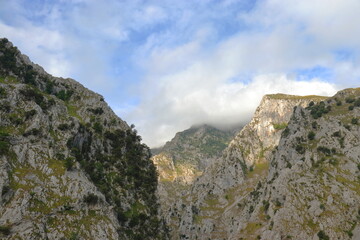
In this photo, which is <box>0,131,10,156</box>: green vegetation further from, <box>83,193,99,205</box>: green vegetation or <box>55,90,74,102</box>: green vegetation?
<box>55,90,74,102</box>: green vegetation

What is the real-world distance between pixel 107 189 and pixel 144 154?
38.6m

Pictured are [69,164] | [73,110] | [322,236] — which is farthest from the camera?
[322,236]

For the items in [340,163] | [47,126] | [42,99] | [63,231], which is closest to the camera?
[63,231]

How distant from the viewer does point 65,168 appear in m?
81.8

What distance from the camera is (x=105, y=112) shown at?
133m

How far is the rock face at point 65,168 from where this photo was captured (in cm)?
6762

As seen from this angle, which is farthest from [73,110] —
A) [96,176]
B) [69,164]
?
[69,164]

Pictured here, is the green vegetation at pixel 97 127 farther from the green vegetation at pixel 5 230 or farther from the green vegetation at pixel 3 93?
the green vegetation at pixel 5 230

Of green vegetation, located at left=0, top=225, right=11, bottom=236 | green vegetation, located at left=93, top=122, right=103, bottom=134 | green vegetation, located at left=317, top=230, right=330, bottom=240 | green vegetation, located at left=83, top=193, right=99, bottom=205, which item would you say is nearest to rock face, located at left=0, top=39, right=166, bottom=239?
green vegetation, located at left=0, top=225, right=11, bottom=236

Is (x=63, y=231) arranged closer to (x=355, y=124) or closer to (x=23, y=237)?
(x=23, y=237)

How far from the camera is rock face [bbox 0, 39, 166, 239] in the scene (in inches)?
2662

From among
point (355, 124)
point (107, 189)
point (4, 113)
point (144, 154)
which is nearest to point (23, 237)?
point (107, 189)

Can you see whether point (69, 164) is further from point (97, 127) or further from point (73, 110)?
point (73, 110)

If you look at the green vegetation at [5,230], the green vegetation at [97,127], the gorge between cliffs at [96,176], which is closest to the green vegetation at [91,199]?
the gorge between cliffs at [96,176]
